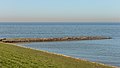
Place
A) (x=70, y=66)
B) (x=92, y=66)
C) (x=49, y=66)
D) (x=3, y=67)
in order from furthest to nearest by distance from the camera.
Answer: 1. (x=92, y=66)
2. (x=70, y=66)
3. (x=49, y=66)
4. (x=3, y=67)

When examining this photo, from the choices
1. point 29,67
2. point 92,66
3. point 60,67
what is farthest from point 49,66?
point 92,66

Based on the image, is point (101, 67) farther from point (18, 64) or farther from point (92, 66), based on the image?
point (18, 64)

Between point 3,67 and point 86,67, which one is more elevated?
point 3,67

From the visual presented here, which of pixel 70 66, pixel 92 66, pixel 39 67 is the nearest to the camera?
pixel 39 67

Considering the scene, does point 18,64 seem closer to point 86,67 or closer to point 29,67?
point 29,67

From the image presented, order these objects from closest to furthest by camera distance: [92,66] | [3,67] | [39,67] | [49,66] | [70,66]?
[3,67]
[39,67]
[49,66]
[70,66]
[92,66]

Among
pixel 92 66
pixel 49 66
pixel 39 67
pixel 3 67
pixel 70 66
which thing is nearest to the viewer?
pixel 3 67

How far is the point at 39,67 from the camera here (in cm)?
1817

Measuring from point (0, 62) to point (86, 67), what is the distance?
30.6 feet

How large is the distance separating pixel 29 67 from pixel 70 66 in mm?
6227

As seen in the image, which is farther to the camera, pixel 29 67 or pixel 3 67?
pixel 29 67

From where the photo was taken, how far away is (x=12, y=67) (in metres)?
16.0

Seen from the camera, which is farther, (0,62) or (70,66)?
(70,66)

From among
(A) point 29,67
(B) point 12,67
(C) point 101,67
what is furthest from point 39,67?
(C) point 101,67
